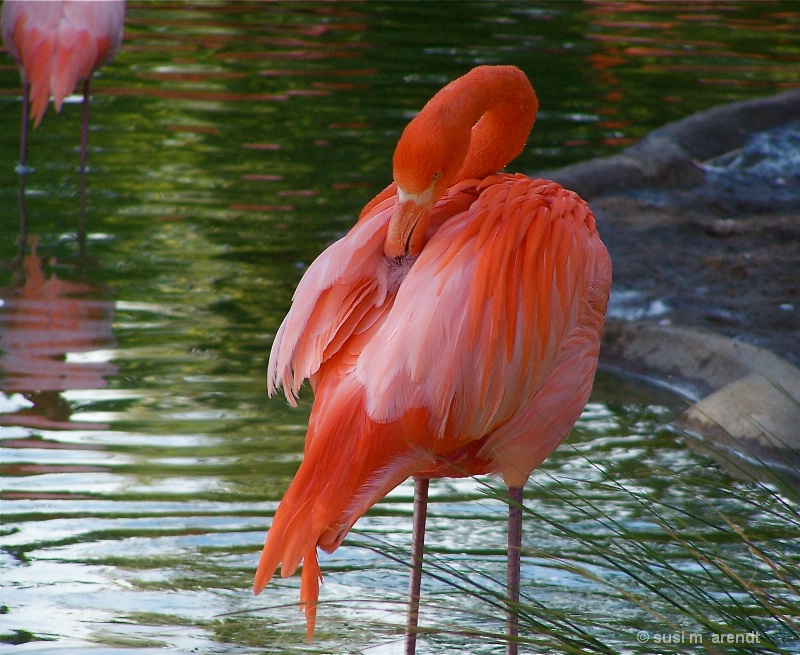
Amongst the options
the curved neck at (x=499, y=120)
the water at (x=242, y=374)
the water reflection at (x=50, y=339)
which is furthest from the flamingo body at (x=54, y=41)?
the curved neck at (x=499, y=120)

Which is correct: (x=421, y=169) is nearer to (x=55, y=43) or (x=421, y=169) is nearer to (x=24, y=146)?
(x=24, y=146)

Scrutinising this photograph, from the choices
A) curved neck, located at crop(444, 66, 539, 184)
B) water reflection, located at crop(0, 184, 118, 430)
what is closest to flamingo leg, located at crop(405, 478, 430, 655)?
curved neck, located at crop(444, 66, 539, 184)

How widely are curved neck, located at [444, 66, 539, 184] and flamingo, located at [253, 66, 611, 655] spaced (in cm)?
2

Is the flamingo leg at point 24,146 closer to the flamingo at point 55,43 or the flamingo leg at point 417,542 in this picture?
the flamingo at point 55,43

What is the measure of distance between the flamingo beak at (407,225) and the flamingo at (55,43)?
5.30 m

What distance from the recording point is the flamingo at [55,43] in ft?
24.8

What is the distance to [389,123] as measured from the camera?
8477 mm

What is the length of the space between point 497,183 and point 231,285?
3.04 metres

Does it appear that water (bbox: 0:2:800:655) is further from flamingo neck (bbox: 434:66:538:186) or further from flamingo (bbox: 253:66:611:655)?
flamingo neck (bbox: 434:66:538:186)

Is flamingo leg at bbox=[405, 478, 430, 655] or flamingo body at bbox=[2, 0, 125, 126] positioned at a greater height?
flamingo body at bbox=[2, 0, 125, 126]

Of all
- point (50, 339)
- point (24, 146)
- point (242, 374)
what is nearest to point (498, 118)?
point (242, 374)

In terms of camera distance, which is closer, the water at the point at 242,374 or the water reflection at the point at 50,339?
the water at the point at 242,374

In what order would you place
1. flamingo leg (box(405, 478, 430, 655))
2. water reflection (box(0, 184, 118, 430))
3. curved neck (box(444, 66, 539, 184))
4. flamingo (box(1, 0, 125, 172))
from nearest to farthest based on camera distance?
1. flamingo leg (box(405, 478, 430, 655))
2. curved neck (box(444, 66, 539, 184))
3. water reflection (box(0, 184, 118, 430))
4. flamingo (box(1, 0, 125, 172))

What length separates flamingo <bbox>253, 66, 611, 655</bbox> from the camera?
243 centimetres
